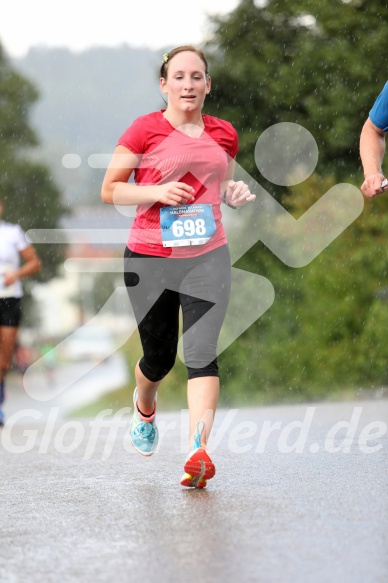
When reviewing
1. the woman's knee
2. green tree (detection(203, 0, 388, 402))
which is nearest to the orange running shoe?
the woman's knee

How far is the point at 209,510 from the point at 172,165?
1.68 meters

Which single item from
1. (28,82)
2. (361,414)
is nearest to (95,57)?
(28,82)

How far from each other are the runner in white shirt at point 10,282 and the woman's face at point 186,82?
478 centimetres

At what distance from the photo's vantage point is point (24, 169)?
136 ft

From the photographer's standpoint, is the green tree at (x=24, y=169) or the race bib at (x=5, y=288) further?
the green tree at (x=24, y=169)

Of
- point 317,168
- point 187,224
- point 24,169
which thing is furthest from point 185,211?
point 24,169

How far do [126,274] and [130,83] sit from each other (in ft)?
117

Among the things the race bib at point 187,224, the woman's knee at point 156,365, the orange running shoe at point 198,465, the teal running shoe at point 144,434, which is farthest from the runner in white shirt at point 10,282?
the orange running shoe at point 198,465

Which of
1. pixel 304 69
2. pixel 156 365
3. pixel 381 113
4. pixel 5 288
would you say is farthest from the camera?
pixel 304 69

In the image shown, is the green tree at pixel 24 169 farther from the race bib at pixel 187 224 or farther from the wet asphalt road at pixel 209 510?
the race bib at pixel 187 224

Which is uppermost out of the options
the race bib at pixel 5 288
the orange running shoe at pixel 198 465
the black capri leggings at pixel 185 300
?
the black capri leggings at pixel 185 300

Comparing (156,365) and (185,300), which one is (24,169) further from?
(185,300)

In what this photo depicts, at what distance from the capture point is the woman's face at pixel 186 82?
603cm

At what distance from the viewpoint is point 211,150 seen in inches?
239
